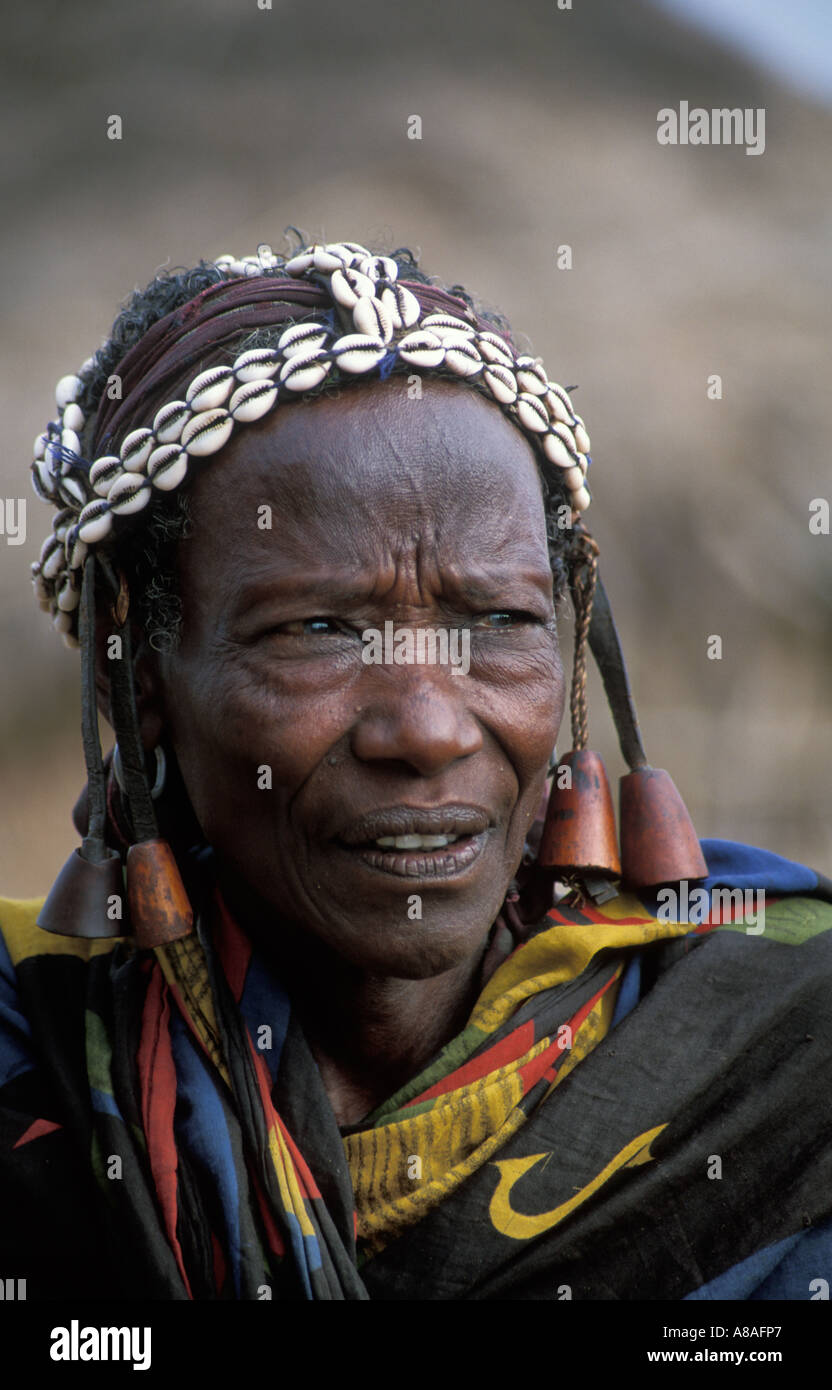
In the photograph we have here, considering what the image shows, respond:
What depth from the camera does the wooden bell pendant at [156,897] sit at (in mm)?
2344

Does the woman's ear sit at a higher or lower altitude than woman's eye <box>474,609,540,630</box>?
lower

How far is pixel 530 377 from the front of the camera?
8.19ft

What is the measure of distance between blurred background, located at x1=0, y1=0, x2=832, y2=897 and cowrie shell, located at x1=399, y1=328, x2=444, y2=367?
5.39 metres

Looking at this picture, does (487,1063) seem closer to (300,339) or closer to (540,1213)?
(540,1213)

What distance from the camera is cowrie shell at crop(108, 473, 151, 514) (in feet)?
7.71

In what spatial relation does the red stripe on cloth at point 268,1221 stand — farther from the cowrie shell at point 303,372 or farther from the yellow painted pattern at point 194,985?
the cowrie shell at point 303,372

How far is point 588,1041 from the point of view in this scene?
7.93ft

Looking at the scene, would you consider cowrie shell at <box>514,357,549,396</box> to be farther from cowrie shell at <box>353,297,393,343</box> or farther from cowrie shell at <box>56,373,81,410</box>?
cowrie shell at <box>56,373,81,410</box>

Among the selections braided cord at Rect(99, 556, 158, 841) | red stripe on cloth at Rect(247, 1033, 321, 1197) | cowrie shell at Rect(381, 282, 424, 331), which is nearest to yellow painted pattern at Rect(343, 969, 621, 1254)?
red stripe on cloth at Rect(247, 1033, 321, 1197)

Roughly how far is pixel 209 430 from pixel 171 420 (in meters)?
0.09

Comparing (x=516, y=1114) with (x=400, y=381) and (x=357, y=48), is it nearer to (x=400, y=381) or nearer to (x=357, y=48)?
(x=400, y=381)

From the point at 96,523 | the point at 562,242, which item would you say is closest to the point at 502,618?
the point at 96,523
